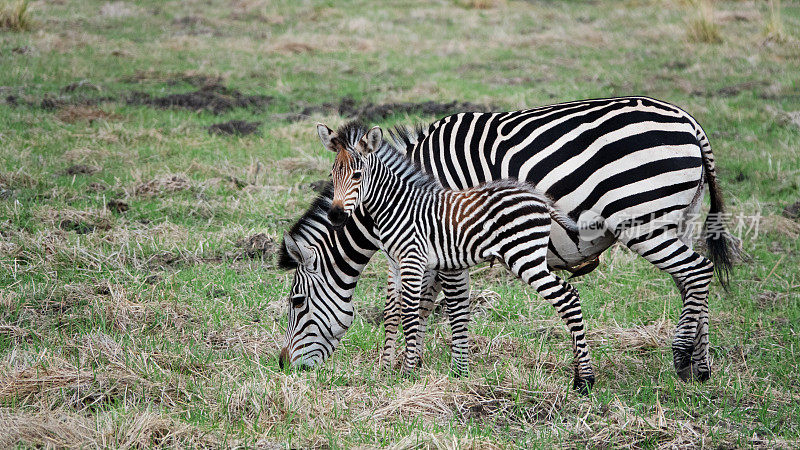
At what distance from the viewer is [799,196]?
959cm

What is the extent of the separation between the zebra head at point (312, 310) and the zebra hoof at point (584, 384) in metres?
1.76

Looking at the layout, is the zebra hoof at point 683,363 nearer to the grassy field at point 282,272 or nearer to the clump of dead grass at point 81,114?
the grassy field at point 282,272

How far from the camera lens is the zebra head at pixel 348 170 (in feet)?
16.6

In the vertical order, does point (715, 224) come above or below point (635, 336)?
above

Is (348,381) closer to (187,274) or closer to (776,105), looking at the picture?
(187,274)

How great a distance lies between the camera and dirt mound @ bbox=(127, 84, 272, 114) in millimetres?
12836

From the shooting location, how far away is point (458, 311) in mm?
5637

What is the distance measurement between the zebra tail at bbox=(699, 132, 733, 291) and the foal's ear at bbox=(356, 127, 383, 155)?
247 centimetres

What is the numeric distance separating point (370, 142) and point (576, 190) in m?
1.52

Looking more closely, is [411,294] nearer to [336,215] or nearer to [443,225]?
[443,225]

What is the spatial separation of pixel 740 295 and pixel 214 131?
7.82 metres

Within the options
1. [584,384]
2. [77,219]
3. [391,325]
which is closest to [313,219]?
[391,325]

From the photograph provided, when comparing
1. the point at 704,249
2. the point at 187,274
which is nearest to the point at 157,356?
the point at 187,274

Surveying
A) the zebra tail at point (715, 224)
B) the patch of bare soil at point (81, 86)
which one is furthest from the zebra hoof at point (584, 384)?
the patch of bare soil at point (81, 86)
